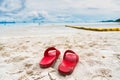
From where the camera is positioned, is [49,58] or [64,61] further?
[49,58]

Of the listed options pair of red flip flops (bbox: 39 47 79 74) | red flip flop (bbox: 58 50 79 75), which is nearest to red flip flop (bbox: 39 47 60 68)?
pair of red flip flops (bbox: 39 47 79 74)

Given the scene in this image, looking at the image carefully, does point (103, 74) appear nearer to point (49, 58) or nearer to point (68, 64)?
point (68, 64)

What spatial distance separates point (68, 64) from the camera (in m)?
2.40

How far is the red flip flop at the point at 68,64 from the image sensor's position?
2.18 m

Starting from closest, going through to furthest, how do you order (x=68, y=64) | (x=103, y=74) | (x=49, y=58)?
(x=103, y=74), (x=68, y=64), (x=49, y=58)

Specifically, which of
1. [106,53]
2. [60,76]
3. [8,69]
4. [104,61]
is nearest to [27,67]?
[8,69]

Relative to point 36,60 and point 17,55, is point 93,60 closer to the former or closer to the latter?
point 36,60

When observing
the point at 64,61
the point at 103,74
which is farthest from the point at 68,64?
the point at 103,74

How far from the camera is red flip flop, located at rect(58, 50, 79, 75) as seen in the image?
2.18 m

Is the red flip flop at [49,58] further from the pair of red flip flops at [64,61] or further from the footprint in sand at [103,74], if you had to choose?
the footprint in sand at [103,74]

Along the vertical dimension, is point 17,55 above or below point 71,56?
below

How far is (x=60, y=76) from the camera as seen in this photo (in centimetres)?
215

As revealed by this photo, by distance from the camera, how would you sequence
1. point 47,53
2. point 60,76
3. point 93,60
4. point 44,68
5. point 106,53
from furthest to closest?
point 106,53 < point 47,53 < point 93,60 < point 44,68 < point 60,76

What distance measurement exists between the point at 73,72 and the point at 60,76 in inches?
8.2
